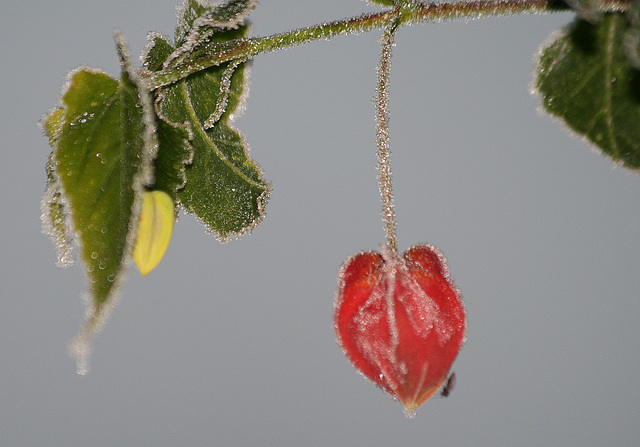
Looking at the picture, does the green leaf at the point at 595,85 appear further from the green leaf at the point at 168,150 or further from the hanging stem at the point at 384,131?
the green leaf at the point at 168,150

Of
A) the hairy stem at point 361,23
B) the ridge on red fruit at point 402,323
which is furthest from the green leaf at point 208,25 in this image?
the ridge on red fruit at point 402,323

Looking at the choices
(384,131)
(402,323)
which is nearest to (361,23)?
(384,131)

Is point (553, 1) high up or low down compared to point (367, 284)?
up

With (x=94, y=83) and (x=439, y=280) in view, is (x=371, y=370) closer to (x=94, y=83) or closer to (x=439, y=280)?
(x=439, y=280)

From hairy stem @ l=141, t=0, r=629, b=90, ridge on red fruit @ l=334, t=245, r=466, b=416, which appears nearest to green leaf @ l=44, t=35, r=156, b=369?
hairy stem @ l=141, t=0, r=629, b=90

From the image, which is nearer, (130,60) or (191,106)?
(130,60)

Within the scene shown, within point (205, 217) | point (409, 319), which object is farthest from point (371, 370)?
point (205, 217)
